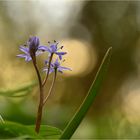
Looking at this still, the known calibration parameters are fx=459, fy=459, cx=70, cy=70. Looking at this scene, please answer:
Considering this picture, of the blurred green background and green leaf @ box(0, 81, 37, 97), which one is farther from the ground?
green leaf @ box(0, 81, 37, 97)

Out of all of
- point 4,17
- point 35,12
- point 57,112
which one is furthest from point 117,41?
point 57,112

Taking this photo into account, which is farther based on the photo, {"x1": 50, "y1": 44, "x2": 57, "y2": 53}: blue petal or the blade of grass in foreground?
{"x1": 50, "y1": 44, "x2": 57, "y2": 53}: blue petal

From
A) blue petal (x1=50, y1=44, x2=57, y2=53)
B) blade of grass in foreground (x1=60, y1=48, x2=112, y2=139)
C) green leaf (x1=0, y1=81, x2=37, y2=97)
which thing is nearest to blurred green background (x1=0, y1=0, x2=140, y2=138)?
green leaf (x1=0, y1=81, x2=37, y2=97)

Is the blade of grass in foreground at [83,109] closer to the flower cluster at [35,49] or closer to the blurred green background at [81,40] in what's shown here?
the flower cluster at [35,49]

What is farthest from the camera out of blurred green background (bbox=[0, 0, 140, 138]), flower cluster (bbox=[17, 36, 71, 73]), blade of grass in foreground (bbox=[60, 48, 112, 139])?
blurred green background (bbox=[0, 0, 140, 138])

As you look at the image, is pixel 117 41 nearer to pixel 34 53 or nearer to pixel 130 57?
pixel 130 57

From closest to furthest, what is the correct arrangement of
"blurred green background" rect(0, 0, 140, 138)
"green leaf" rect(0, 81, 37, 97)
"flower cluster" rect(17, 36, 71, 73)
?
"flower cluster" rect(17, 36, 71, 73)
"green leaf" rect(0, 81, 37, 97)
"blurred green background" rect(0, 0, 140, 138)

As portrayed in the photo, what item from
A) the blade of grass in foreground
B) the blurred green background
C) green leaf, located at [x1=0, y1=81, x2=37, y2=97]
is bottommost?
the blurred green background

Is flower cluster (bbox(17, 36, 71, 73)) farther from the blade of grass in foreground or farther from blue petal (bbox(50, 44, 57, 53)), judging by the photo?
the blade of grass in foreground

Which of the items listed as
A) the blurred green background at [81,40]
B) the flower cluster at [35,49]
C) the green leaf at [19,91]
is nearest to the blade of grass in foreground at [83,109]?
the flower cluster at [35,49]
